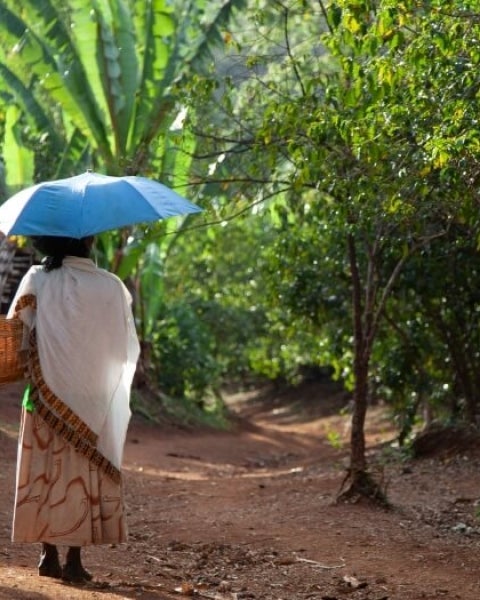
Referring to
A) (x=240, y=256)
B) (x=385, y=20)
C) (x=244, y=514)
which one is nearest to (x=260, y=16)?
(x=385, y=20)

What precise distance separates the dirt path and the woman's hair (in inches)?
59.4

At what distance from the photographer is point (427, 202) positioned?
24.1 feet

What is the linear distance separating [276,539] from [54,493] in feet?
8.93

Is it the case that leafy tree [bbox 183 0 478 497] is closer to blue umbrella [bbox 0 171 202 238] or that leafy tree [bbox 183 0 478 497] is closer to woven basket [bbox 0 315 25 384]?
blue umbrella [bbox 0 171 202 238]

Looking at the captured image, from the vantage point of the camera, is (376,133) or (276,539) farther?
(276,539)

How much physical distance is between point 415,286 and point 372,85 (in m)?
5.22

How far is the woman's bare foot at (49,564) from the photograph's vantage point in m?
5.39

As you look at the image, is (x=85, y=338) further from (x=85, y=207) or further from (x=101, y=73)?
(x=101, y=73)

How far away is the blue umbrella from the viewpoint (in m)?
5.26

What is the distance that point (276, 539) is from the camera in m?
7.67

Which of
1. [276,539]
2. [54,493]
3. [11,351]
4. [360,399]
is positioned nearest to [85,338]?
[11,351]

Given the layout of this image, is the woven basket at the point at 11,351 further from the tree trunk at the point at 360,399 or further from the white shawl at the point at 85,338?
the tree trunk at the point at 360,399

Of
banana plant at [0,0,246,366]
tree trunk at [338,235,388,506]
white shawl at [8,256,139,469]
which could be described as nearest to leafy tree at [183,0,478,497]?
tree trunk at [338,235,388,506]

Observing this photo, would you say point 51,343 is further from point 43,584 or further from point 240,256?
point 240,256
